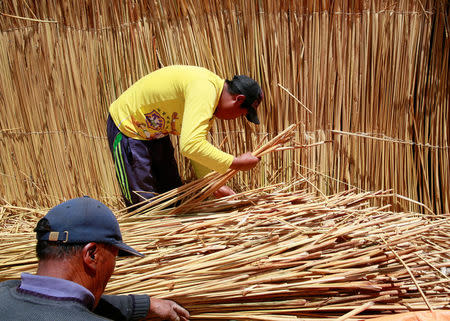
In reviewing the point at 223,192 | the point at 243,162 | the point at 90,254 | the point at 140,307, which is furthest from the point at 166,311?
the point at 223,192

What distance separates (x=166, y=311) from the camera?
132 centimetres

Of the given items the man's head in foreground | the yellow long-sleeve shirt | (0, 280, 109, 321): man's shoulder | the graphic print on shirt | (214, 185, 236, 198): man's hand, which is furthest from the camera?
(214, 185, 236, 198): man's hand

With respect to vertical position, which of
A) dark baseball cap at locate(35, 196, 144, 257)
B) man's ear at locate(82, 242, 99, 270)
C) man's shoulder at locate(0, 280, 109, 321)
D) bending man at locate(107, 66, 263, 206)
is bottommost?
man's shoulder at locate(0, 280, 109, 321)

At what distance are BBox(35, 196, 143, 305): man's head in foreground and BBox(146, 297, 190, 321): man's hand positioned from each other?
1.06 ft

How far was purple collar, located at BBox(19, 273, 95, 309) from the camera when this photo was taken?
914 millimetres

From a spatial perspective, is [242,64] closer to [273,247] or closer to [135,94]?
[135,94]

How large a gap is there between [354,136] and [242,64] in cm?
76

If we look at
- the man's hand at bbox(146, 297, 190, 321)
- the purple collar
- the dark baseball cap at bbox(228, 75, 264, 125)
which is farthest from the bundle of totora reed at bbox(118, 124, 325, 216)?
the purple collar

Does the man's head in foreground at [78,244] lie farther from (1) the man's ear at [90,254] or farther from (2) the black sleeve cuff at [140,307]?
(2) the black sleeve cuff at [140,307]

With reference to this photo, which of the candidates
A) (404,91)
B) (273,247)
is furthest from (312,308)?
(404,91)

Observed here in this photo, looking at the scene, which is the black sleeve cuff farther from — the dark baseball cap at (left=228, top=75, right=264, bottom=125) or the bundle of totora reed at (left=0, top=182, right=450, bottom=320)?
the dark baseball cap at (left=228, top=75, right=264, bottom=125)

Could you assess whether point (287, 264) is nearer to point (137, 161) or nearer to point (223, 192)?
point (223, 192)

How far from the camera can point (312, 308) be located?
132 centimetres

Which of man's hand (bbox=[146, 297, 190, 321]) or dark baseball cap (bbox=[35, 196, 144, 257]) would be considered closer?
dark baseball cap (bbox=[35, 196, 144, 257])
